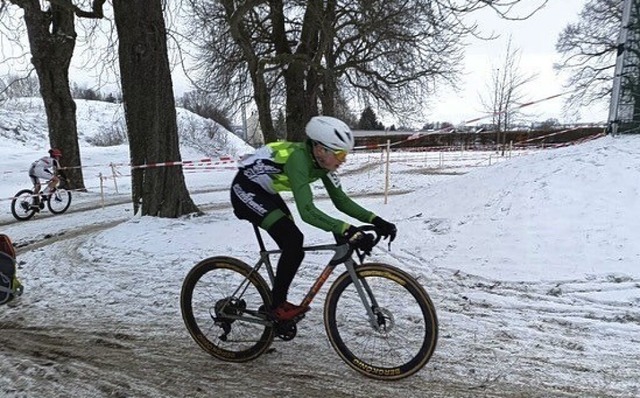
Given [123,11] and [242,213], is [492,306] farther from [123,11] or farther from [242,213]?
[123,11]

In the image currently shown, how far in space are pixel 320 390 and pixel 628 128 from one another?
791cm

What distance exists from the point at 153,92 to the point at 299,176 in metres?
6.52

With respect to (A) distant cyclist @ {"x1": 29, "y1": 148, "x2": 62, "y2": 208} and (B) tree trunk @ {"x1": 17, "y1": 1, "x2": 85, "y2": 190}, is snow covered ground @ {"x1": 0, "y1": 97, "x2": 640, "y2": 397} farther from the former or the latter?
(B) tree trunk @ {"x1": 17, "y1": 1, "x2": 85, "y2": 190}

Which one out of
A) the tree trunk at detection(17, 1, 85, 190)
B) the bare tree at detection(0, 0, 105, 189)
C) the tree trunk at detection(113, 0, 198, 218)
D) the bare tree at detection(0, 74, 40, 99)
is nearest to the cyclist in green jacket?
the tree trunk at detection(113, 0, 198, 218)

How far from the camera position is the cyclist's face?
3316 mm

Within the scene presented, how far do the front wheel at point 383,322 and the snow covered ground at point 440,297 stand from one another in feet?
0.50

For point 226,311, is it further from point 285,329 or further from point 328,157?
point 328,157

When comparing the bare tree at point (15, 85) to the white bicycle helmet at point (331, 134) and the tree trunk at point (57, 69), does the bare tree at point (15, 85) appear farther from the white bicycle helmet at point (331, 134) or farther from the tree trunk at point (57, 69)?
the white bicycle helmet at point (331, 134)

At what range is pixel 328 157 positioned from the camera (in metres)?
3.34

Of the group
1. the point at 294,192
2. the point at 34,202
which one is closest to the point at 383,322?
the point at 294,192

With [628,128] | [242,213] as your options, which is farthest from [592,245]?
[242,213]

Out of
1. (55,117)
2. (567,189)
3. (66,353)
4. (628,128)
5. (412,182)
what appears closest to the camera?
(66,353)

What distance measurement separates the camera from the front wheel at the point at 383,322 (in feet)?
10.7

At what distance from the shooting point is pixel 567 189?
6855mm
